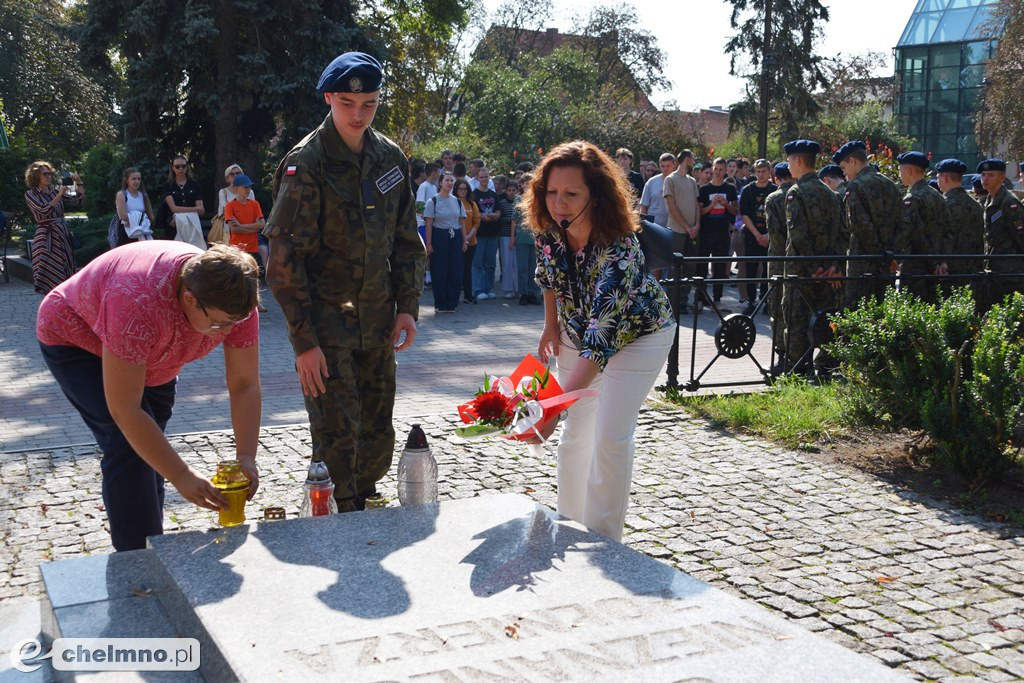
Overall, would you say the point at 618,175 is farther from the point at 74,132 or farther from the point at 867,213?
the point at 74,132

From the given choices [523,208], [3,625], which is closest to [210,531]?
[3,625]

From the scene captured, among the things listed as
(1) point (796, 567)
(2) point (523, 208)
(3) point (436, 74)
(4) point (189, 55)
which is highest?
(3) point (436, 74)

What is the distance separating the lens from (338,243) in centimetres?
467

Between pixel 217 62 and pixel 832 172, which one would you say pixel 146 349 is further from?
pixel 217 62

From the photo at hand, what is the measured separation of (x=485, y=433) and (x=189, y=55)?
1706 cm

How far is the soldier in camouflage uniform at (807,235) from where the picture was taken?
9508 mm

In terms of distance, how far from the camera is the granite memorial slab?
8.84 ft

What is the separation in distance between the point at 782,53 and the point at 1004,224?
32.6 metres

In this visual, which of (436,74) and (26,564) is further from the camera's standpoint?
(436,74)

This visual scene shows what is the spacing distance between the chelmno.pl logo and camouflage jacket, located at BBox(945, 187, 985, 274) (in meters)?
9.98

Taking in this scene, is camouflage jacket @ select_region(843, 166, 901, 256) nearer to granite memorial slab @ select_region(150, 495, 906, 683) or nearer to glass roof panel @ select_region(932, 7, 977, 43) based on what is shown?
granite memorial slab @ select_region(150, 495, 906, 683)

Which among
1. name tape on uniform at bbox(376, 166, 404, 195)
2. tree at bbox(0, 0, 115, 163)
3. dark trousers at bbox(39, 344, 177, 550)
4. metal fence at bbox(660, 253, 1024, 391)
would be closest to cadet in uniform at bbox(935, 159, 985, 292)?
metal fence at bbox(660, 253, 1024, 391)

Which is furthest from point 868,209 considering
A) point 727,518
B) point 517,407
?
point 517,407

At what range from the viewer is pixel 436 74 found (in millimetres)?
35719
